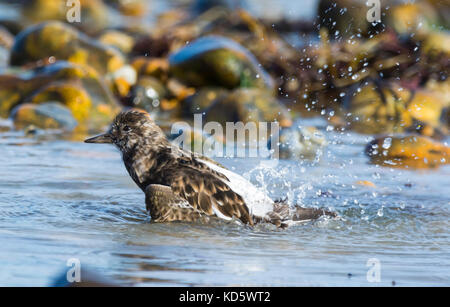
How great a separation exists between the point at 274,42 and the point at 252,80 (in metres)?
2.14

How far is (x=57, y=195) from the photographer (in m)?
6.03

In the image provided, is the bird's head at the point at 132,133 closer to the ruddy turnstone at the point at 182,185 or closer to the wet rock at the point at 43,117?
the ruddy turnstone at the point at 182,185

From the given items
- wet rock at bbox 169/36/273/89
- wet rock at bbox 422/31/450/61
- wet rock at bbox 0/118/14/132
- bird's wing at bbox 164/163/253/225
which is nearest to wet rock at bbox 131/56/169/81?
wet rock at bbox 169/36/273/89

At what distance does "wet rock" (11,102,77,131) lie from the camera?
8.77 metres

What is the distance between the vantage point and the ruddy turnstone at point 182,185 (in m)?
5.36

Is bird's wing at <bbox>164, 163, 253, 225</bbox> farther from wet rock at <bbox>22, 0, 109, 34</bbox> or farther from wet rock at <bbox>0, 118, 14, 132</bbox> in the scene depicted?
wet rock at <bbox>22, 0, 109, 34</bbox>

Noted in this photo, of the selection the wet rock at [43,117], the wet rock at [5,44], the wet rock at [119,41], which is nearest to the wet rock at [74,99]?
the wet rock at [43,117]

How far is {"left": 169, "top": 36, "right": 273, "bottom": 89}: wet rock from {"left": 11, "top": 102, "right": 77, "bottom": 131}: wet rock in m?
1.99

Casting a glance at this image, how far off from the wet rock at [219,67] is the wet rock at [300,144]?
2148 millimetres

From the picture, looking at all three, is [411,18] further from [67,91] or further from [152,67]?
[67,91]

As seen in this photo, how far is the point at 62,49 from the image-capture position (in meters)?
10.8

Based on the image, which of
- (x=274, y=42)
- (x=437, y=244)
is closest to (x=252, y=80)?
(x=274, y=42)
